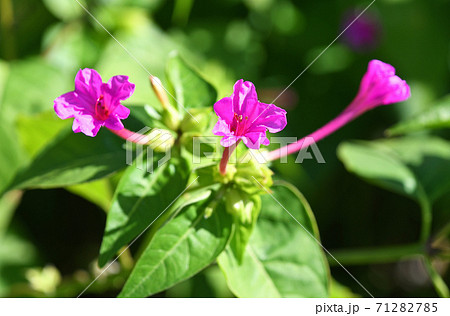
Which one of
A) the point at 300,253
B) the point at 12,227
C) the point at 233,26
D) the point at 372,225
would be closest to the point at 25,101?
the point at 12,227

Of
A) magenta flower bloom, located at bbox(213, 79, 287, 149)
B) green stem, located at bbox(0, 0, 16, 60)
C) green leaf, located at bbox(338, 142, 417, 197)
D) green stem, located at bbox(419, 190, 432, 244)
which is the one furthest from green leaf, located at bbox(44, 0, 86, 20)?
green stem, located at bbox(419, 190, 432, 244)

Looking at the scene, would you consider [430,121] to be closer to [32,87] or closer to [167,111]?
[167,111]

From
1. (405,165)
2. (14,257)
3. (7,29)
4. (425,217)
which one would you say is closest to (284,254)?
(425,217)

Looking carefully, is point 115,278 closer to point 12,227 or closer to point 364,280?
point 12,227

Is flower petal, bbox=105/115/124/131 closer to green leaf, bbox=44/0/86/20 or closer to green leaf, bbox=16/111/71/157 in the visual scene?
green leaf, bbox=16/111/71/157

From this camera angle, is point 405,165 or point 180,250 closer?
point 180,250

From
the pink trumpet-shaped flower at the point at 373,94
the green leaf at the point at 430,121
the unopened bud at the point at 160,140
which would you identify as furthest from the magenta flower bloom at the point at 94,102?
the green leaf at the point at 430,121
